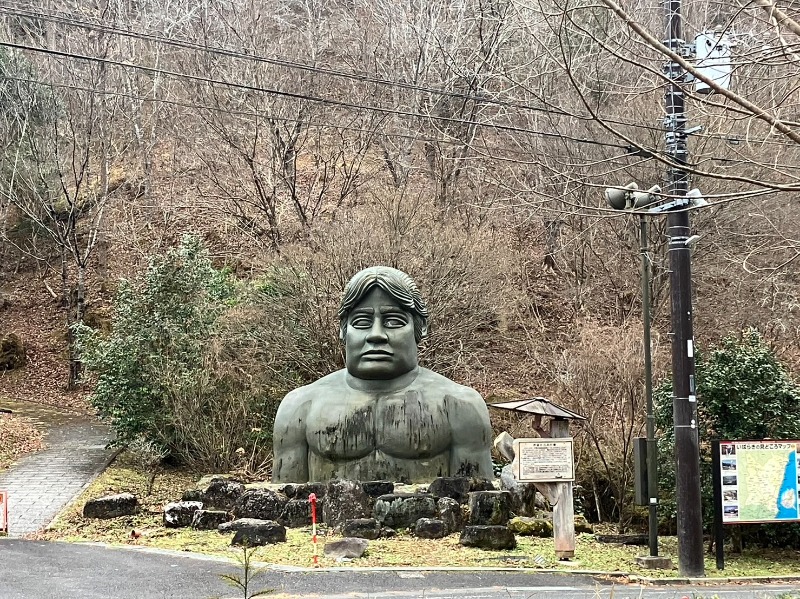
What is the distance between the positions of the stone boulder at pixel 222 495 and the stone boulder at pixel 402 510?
229 centimetres

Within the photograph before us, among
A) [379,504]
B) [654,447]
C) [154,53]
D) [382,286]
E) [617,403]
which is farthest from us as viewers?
[154,53]

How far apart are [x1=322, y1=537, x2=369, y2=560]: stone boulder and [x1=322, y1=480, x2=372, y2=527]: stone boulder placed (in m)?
1.36

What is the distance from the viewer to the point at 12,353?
31594 mm

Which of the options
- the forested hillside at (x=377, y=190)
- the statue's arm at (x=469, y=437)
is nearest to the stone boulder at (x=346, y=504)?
the statue's arm at (x=469, y=437)

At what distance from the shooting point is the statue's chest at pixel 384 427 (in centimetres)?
1432

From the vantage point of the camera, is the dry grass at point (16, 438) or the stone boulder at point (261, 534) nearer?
the stone boulder at point (261, 534)

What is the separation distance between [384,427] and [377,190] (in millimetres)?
11173

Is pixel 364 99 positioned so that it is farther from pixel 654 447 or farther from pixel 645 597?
pixel 645 597

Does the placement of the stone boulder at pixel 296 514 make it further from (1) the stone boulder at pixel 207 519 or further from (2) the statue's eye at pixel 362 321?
(2) the statue's eye at pixel 362 321

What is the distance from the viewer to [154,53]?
32.2 meters

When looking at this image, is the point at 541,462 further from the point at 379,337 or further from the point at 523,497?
the point at 379,337

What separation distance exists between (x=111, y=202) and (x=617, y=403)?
70.9ft

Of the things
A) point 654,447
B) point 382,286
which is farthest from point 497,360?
point 654,447

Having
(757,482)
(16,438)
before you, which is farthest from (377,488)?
(16,438)
